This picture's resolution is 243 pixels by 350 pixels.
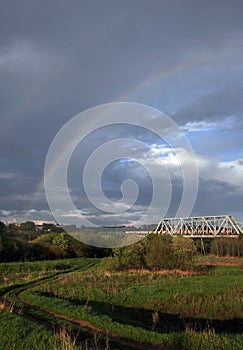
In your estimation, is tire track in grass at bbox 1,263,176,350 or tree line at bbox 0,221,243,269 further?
tree line at bbox 0,221,243,269

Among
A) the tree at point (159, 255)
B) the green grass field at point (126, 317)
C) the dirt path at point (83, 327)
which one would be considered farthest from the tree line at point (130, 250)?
the dirt path at point (83, 327)

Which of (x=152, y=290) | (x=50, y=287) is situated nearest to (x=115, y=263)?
(x=50, y=287)

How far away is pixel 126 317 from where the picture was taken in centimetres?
1952

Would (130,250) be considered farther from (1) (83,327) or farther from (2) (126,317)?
(1) (83,327)

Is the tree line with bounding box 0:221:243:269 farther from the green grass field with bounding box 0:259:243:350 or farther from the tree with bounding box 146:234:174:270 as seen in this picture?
the green grass field with bounding box 0:259:243:350

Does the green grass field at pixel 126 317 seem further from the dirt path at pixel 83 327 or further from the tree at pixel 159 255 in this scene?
the tree at pixel 159 255

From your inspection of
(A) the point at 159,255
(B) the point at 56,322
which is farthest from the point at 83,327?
(A) the point at 159,255

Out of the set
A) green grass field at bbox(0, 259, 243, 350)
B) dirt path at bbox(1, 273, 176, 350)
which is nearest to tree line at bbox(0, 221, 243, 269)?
green grass field at bbox(0, 259, 243, 350)

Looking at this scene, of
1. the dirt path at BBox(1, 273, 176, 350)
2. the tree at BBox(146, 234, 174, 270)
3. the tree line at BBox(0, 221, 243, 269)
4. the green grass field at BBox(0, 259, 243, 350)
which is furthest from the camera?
the tree line at BBox(0, 221, 243, 269)

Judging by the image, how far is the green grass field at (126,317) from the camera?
1253cm

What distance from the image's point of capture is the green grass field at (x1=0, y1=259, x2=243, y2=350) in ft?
41.1

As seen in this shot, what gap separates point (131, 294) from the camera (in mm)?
25688

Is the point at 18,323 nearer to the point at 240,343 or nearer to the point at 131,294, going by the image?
the point at 240,343

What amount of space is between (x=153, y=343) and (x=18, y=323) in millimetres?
5446
